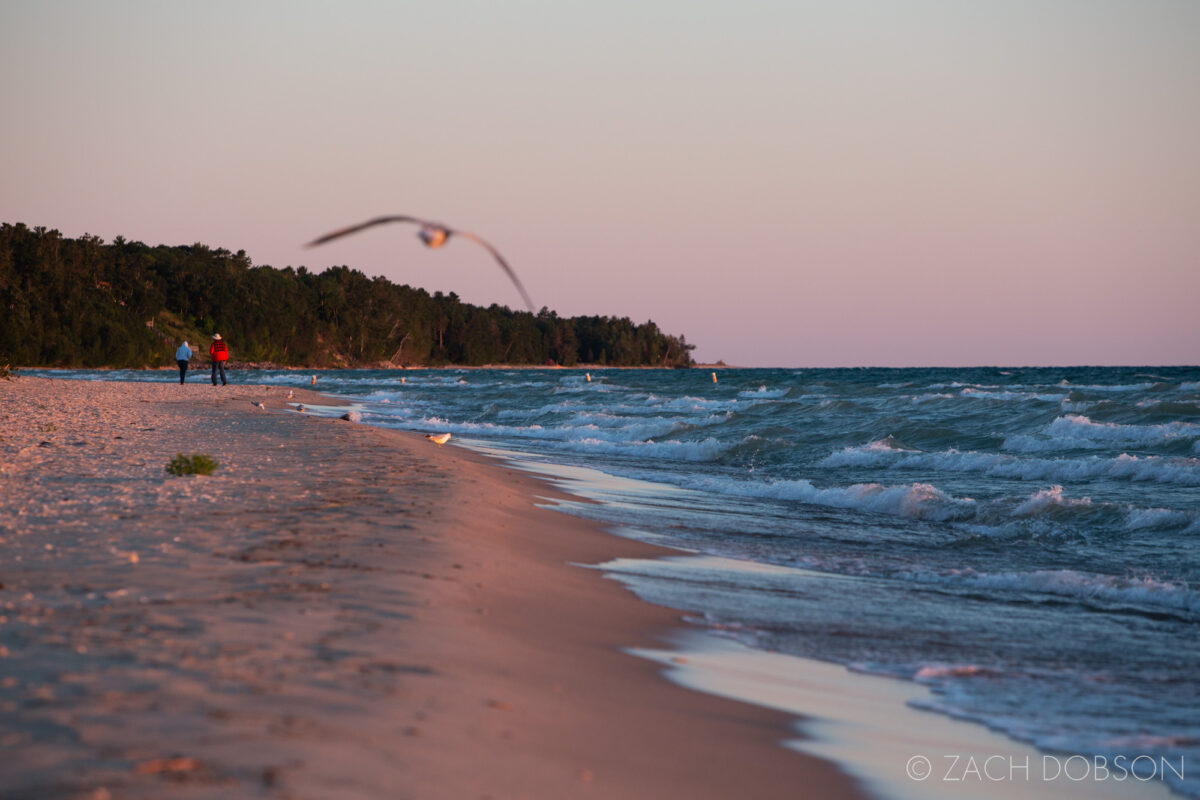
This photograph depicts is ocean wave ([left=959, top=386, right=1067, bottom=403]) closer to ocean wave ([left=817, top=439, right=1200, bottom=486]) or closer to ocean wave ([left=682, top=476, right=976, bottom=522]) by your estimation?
ocean wave ([left=817, top=439, right=1200, bottom=486])

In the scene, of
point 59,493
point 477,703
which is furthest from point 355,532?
point 477,703

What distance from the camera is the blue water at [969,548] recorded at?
5727 mm

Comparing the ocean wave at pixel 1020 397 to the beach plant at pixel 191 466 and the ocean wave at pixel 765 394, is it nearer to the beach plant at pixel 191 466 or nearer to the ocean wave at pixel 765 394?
the ocean wave at pixel 765 394

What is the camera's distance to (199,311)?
13150 cm

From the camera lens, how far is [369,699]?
393 centimetres

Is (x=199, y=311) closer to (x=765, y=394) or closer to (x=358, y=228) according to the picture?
(x=765, y=394)

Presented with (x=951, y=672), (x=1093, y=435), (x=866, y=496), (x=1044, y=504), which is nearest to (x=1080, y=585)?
(x=951, y=672)

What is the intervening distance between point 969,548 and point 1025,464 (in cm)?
839

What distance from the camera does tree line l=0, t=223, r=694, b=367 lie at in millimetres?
96500

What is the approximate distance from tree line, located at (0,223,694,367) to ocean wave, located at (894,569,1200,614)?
85209mm

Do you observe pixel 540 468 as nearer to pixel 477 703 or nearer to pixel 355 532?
pixel 355 532

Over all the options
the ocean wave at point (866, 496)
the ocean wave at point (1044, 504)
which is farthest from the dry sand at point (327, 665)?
the ocean wave at point (1044, 504)

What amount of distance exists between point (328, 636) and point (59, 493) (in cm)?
495

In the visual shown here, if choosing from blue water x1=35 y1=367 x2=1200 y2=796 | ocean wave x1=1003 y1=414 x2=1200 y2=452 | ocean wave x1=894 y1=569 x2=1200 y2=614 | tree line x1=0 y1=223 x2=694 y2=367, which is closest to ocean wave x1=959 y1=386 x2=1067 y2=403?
blue water x1=35 y1=367 x2=1200 y2=796
